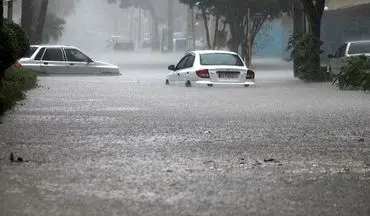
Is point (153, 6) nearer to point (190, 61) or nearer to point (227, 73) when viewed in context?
point (190, 61)

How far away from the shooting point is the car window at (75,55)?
32125mm

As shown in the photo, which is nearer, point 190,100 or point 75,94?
point 190,100

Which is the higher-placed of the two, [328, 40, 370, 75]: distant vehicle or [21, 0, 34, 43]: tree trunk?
[21, 0, 34, 43]: tree trunk

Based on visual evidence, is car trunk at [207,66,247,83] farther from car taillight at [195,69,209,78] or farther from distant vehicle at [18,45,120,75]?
distant vehicle at [18,45,120,75]

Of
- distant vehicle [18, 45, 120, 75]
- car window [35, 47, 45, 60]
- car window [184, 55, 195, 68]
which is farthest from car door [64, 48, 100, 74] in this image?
car window [184, 55, 195, 68]

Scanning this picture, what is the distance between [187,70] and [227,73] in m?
1.47

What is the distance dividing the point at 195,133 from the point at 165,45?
84.8 metres

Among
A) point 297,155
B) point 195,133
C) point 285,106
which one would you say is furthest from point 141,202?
point 285,106

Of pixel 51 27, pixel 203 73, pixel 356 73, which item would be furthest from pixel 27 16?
pixel 356 73

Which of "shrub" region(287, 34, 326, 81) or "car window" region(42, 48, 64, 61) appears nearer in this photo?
"shrub" region(287, 34, 326, 81)

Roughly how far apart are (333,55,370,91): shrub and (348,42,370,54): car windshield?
4252mm

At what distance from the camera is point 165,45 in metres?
96.8

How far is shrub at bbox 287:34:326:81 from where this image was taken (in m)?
29.5

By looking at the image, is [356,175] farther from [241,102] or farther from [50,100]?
A: [50,100]
